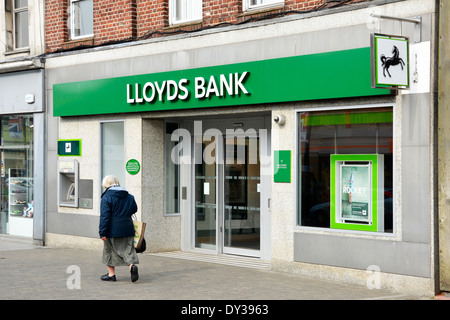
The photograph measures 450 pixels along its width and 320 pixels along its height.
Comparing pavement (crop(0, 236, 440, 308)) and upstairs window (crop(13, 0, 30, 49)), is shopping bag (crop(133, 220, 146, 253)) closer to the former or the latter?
pavement (crop(0, 236, 440, 308))

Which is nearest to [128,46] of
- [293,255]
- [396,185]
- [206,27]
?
[206,27]

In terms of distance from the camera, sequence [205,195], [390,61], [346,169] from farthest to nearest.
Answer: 1. [205,195]
2. [346,169]
3. [390,61]

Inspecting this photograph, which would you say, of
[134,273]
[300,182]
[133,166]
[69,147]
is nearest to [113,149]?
[133,166]

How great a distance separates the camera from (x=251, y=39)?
11.7 meters

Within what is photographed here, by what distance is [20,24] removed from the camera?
55.3ft

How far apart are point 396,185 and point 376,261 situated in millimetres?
1123

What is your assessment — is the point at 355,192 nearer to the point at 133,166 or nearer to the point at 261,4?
the point at 261,4

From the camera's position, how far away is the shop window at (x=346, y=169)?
10.1 meters

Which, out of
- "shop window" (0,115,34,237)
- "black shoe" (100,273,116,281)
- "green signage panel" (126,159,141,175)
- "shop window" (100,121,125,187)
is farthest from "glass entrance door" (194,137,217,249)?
"shop window" (0,115,34,237)

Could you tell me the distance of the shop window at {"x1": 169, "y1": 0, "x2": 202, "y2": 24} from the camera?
43.8ft

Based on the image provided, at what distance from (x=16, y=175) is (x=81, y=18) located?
4.27 m

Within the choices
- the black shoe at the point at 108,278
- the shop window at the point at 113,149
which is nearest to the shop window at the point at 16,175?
the shop window at the point at 113,149

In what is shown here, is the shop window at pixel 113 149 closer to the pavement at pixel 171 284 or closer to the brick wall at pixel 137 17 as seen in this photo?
the brick wall at pixel 137 17

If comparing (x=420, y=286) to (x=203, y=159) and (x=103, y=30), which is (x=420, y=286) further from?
(x=103, y=30)
